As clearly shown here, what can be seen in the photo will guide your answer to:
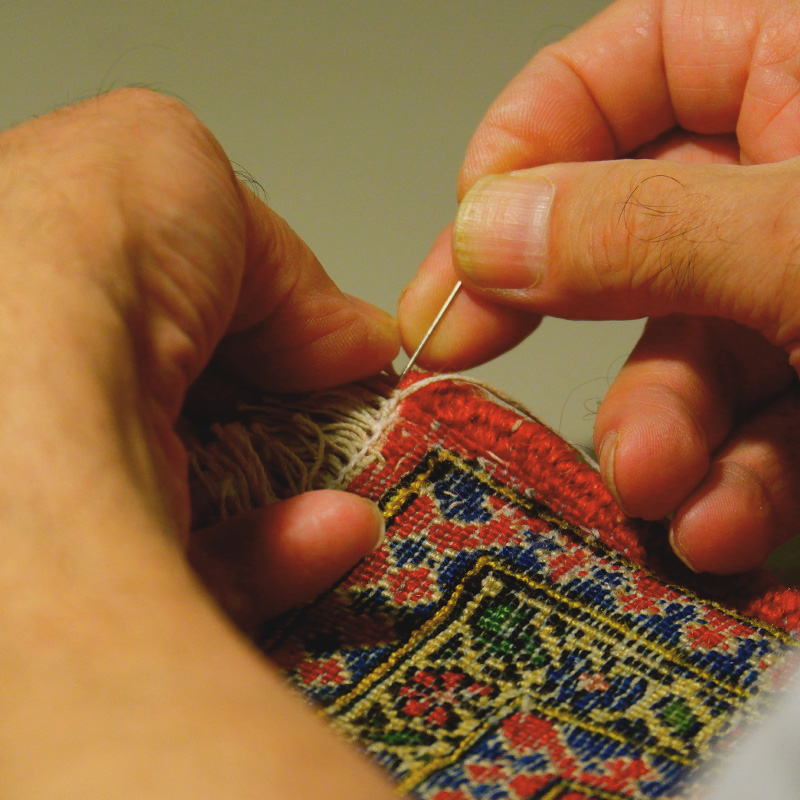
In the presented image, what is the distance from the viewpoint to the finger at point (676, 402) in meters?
0.58

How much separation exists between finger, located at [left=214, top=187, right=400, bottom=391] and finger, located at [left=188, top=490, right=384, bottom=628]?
13cm

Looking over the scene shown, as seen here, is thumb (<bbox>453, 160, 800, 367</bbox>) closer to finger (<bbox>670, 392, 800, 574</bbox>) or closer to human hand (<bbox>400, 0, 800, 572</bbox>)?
human hand (<bbox>400, 0, 800, 572</bbox>)

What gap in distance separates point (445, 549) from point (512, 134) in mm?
408

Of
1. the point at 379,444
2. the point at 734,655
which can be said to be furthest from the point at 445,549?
the point at 734,655

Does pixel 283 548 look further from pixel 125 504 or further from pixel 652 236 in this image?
pixel 652 236

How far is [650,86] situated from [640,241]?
0.31m

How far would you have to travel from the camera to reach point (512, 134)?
2.43 ft

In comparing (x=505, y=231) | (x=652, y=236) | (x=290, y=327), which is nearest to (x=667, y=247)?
(x=652, y=236)

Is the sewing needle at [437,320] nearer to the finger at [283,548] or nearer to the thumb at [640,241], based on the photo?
the thumb at [640,241]

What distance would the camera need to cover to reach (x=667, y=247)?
54 centimetres

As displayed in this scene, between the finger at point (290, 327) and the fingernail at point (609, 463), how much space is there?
0.20 m

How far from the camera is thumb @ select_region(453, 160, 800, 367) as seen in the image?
515mm

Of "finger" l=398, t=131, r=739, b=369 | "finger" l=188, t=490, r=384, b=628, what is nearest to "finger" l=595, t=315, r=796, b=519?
"finger" l=398, t=131, r=739, b=369

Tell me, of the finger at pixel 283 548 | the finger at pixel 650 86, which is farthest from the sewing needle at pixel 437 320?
the finger at pixel 283 548
